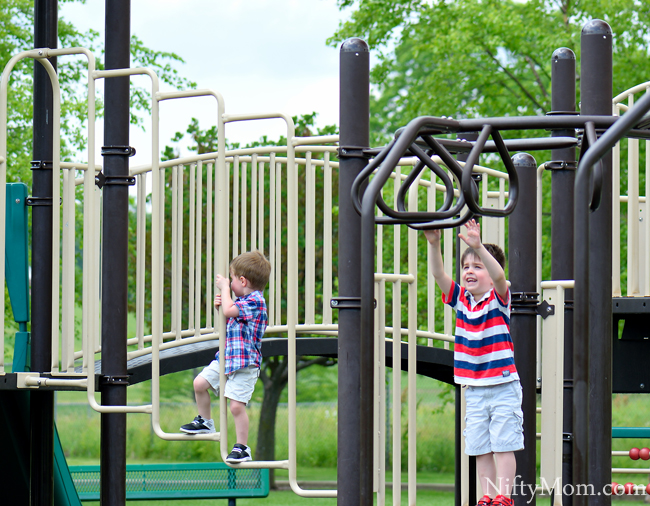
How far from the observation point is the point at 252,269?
451cm

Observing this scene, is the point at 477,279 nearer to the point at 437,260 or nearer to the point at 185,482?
the point at 437,260

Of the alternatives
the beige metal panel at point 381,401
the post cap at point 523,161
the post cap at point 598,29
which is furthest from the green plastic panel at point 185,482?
the post cap at point 598,29

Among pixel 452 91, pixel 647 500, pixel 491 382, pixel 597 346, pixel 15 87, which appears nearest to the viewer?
pixel 597 346

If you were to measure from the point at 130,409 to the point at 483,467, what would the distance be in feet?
5.48

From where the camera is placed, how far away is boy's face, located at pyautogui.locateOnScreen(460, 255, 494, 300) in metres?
4.02

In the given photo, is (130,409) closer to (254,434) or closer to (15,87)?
(15,87)

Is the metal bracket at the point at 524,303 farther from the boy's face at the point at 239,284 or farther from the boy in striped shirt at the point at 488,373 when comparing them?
the boy's face at the point at 239,284

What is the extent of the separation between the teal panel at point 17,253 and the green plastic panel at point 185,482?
4765 mm

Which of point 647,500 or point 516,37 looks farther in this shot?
point 647,500

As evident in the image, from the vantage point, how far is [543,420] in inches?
157

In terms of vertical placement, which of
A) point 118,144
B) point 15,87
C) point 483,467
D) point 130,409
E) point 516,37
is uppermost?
point 516,37

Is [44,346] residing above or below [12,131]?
below

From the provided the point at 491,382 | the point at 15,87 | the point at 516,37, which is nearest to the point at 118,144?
the point at 491,382

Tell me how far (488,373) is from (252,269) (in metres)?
1.38
